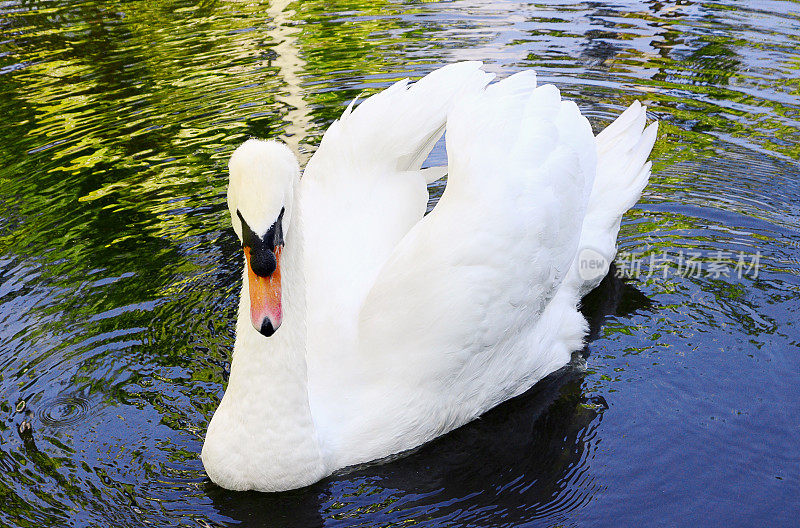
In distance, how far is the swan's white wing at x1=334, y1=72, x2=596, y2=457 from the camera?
507 centimetres

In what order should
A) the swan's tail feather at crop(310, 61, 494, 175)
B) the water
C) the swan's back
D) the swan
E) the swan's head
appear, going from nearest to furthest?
the swan's head, the swan, the water, the swan's back, the swan's tail feather at crop(310, 61, 494, 175)

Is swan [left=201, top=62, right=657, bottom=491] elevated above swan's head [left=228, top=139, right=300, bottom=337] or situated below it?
below

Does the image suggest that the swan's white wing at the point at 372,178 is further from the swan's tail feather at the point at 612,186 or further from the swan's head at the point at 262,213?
the swan's head at the point at 262,213

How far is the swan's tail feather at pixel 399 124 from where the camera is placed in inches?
239

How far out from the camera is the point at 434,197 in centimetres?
802

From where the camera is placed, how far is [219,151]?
356 inches

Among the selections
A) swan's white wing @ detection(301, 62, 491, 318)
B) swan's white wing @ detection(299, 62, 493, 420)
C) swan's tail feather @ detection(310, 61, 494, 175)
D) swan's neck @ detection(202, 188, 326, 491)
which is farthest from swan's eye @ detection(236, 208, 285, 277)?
swan's tail feather @ detection(310, 61, 494, 175)

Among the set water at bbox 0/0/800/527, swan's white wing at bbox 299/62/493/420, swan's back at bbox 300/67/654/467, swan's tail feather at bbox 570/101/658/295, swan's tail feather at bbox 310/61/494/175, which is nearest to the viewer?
water at bbox 0/0/800/527

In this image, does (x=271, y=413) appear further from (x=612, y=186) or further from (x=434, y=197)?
(x=434, y=197)

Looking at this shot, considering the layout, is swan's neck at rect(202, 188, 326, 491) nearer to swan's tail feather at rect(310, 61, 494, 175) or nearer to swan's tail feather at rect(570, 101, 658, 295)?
swan's tail feather at rect(310, 61, 494, 175)

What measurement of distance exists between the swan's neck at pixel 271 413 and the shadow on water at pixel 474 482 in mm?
137

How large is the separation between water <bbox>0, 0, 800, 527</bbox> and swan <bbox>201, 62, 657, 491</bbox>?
0.88ft

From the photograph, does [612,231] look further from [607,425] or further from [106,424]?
[106,424]

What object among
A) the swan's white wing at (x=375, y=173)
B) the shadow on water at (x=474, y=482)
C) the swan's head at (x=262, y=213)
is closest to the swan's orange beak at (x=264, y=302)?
the swan's head at (x=262, y=213)
